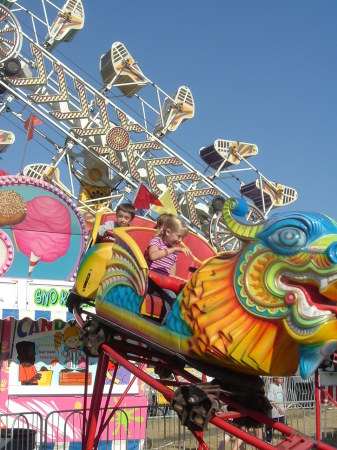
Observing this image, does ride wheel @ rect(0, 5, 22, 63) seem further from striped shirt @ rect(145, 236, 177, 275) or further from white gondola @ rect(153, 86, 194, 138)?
striped shirt @ rect(145, 236, 177, 275)

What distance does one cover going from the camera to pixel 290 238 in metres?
3.39

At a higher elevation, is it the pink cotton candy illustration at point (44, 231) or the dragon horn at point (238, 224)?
the dragon horn at point (238, 224)

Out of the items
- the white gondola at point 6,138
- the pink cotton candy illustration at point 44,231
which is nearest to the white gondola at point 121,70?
the white gondola at point 6,138

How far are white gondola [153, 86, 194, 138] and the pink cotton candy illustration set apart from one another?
1345cm

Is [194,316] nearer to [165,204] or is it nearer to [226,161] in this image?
[165,204]

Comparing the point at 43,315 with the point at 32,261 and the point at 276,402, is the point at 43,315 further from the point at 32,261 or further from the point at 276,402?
the point at 276,402

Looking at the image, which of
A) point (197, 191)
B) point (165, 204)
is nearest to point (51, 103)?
point (197, 191)

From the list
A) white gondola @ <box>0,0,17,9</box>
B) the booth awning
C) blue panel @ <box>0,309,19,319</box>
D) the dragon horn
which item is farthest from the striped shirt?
white gondola @ <box>0,0,17,9</box>

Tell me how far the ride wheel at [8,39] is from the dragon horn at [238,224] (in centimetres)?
1503

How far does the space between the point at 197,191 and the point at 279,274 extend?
17.1m

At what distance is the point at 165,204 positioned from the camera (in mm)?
5320

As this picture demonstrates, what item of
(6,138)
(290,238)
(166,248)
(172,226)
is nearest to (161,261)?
(166,248)

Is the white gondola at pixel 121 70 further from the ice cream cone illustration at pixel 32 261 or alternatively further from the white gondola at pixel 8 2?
the ice cream cone illustration at pixel 32 261

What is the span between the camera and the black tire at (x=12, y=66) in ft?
57.2
